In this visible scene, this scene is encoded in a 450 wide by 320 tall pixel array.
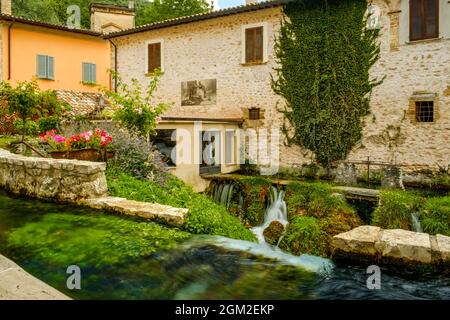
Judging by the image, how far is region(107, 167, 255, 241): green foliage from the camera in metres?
5.51

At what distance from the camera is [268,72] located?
1527cm

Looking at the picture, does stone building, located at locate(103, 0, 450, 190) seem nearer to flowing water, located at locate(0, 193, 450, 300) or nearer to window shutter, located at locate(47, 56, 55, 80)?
window shutter, located at locate(47, 56, 55, 80)

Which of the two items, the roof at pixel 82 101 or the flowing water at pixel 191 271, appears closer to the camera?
the flowing water at pixel 191 271

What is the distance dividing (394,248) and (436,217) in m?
6.22

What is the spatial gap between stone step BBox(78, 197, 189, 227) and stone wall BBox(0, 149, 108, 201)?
23 cm

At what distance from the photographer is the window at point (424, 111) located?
1255 cm

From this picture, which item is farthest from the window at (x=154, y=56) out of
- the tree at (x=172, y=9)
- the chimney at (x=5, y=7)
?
the tree at (x=172, y=9)

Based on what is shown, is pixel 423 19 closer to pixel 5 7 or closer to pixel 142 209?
pixel 142 209

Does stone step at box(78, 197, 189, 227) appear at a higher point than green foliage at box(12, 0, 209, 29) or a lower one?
lower

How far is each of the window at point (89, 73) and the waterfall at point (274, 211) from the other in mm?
14195

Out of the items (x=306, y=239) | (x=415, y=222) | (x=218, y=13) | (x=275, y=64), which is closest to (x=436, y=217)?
(x=415, y=222)

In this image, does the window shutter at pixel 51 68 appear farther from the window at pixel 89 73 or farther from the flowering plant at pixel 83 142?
the flowering plant at pixel 83 142

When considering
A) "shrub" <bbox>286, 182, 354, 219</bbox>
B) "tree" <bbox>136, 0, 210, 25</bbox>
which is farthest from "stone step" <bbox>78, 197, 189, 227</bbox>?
"tree" <bbox>136, 0, 210, 25</bbox>

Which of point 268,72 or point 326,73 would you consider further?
point 268,72
